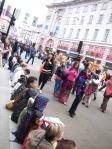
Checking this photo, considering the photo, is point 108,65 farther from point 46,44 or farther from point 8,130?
point 8,130

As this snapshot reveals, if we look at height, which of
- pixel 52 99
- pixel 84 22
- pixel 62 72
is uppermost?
pixel 84 22

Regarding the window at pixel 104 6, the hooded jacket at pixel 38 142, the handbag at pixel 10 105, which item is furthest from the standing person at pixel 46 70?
the window at pixel 104 6

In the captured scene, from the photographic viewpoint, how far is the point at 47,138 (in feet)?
15.6

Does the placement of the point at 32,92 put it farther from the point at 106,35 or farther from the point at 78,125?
the point at 106,35

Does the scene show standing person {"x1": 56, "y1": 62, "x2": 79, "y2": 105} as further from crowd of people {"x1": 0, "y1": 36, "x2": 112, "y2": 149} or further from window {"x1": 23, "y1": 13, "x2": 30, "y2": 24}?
window {"x1": 23, "y1": 13, "x2": 30, "y2": 24}

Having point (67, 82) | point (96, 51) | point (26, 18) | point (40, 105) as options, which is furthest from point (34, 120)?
point (26, 18)

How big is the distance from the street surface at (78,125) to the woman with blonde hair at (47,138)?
156 centimetres

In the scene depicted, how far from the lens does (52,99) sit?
41.8 feet

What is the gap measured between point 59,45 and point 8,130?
54.2 metres

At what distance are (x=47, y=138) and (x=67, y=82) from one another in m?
7.57

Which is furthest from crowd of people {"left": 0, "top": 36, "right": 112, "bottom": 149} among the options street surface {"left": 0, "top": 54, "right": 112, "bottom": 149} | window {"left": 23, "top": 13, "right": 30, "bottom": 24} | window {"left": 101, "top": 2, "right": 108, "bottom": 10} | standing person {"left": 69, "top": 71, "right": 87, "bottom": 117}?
window {"left": 23, "top": 13, "right": 30, "bottom": 24}

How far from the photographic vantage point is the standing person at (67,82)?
12.0 metres

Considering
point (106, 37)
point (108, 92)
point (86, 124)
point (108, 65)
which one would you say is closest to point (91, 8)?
point (106, 37)

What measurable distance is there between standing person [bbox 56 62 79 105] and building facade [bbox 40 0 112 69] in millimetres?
30721
